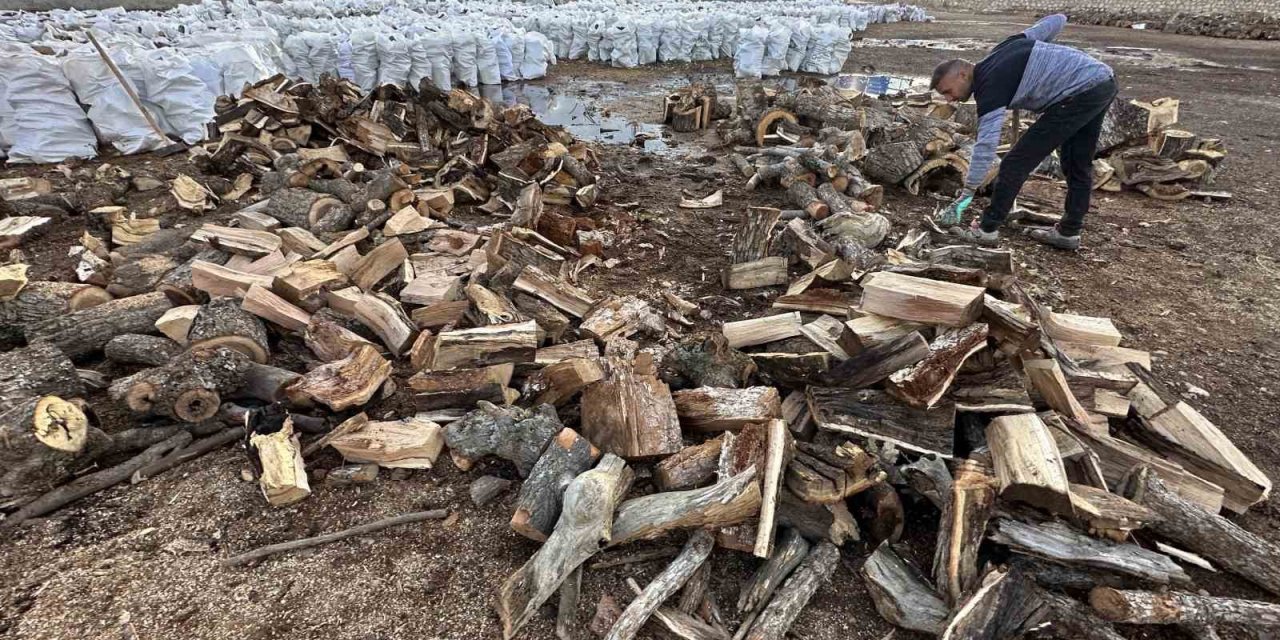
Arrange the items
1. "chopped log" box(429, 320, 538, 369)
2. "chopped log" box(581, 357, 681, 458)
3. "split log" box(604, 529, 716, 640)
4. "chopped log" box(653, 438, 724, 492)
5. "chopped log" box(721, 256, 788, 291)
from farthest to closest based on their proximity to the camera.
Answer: "chopped log" box(721, 256, 788, 291)
"chopped log" box(429, 320, 538, 369)
"chopped log" box(581, 357, 681, 458)
"chopped log" box(653, 438, 724, 492)
"split log" box(604, 529, 716, 640)

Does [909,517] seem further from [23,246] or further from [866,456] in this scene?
[23,246]

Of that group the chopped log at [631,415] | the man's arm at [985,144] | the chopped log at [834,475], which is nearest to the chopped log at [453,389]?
the chopped log at [631,415]

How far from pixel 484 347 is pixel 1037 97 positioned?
4.83m

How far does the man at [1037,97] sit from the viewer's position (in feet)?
14.6

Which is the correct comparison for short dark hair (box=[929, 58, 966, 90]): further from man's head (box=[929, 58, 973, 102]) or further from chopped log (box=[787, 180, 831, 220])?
chopped log (box=[787, 180, 831, 220])

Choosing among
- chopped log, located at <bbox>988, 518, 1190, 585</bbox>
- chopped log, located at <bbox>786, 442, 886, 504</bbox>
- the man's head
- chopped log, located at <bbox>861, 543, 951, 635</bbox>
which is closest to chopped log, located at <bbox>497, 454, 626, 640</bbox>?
chopped log, located at <bbox>786, 442, 886, 504</bbox>

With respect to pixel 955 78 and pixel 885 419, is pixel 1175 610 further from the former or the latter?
pixel 955 78

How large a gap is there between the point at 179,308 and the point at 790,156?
6113 mm

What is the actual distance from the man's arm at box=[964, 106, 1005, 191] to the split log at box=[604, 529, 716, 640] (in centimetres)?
433

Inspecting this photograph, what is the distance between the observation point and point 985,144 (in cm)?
478

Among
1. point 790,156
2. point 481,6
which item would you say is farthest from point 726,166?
point 481,6

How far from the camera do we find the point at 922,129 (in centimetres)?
700

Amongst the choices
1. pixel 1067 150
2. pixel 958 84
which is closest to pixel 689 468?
pixel 958 84

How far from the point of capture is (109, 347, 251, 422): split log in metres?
2.80
